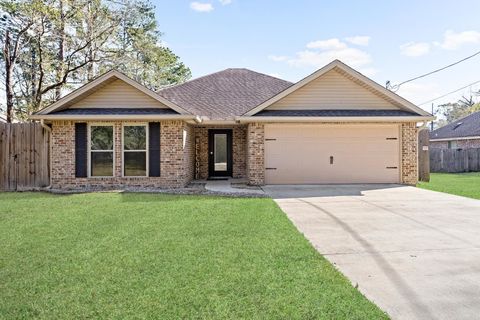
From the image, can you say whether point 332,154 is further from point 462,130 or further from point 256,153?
point 462,130

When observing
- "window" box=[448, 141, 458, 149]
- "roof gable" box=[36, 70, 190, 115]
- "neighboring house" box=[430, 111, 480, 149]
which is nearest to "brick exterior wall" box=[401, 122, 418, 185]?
"roof gable" box=[36, 70, 190, 115]

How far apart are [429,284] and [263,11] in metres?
15.2

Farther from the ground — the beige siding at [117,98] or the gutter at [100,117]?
the beige siding at [117,98]

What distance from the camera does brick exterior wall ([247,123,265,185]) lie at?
1326 centimetres

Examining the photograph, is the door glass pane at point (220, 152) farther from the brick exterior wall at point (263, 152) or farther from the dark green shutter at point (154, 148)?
the dark green shutter at point (154, 148)

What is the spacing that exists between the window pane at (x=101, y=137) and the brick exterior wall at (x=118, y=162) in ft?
0.75

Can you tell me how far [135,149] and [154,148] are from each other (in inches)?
27.6

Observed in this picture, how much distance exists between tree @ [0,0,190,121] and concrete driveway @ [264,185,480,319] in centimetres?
1764

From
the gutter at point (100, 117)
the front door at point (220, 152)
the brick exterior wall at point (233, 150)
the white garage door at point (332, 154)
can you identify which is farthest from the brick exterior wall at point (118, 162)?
the front door at point (220, 152)

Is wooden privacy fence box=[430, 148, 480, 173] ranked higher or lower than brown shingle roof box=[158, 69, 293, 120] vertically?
lower

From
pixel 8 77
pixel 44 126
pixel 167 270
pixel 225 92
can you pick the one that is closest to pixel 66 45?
pixel 8 77

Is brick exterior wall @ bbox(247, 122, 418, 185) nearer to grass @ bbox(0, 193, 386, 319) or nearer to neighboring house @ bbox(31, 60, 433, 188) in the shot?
neighboring house @ bbox(31, 60, 433, 188)

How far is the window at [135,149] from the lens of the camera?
12734 millimetres

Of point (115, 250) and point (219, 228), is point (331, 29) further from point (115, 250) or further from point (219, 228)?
point (115, 250)
